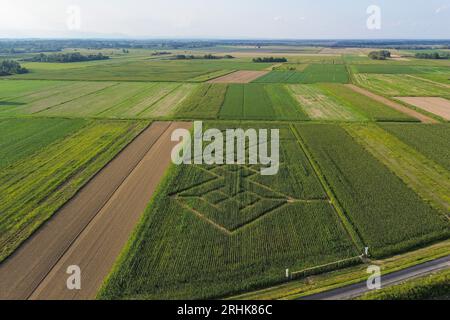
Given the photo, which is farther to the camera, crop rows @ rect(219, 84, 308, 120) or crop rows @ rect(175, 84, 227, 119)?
crop rows @ rect(175, 84, 227, 119)

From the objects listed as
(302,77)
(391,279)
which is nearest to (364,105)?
(302,77)

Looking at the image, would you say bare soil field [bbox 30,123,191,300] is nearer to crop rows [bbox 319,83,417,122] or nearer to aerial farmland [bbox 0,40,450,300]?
aerial farmland [bbox 0,40,450,300]

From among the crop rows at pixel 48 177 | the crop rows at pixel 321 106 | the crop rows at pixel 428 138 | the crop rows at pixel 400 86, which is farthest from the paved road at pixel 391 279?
the crop rows at pixel 400 86

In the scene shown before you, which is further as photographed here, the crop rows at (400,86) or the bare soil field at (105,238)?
the crop rows at (400,86)

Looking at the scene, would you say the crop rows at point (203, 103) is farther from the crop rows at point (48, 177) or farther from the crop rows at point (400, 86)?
the crop rows at point (400, 86)

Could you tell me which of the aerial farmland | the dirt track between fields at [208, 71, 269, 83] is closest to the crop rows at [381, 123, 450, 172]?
the aerial farmland

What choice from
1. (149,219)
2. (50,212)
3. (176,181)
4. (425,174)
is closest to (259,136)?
(176,181)

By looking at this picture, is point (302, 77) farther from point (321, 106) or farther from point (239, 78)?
point (321, 106)
